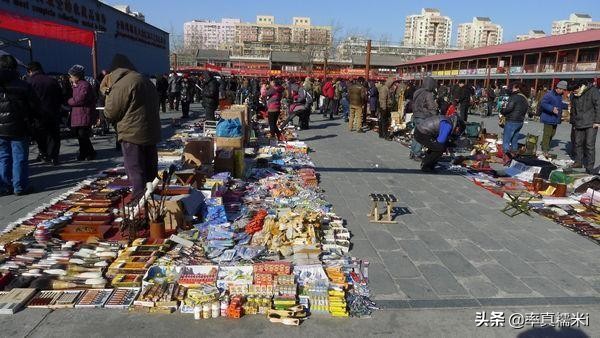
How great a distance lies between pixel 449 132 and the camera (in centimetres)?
782

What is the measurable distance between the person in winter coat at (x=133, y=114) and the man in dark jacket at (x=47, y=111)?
3.43m

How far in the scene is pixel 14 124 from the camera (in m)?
5.54

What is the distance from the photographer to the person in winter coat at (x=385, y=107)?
12.1 m

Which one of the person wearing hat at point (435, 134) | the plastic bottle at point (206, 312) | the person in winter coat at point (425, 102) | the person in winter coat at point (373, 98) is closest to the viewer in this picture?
the plastic bottle at point (206, 312)

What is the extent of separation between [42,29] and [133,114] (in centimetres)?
695

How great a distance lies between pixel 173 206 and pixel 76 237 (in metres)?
1.01

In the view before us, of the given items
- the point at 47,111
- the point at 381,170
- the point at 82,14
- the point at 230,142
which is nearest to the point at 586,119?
the point at 381,170

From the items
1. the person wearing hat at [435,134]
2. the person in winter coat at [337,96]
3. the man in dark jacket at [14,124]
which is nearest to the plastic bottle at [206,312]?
the man in dark jacket at [14,124]

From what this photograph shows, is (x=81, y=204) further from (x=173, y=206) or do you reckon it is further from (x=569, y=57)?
(x=569, y=57)

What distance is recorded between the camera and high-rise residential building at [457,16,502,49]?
145000 millimetres

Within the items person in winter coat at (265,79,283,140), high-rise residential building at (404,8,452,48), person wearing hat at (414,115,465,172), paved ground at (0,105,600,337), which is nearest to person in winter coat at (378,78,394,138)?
person in winter coat at (265,79,283,140)

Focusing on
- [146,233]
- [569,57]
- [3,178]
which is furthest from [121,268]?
[569,57]

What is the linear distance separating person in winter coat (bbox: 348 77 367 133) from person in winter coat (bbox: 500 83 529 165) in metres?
4.81

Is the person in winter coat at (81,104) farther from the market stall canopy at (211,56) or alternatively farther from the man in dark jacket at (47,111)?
the market stall canopy at (211,56)
